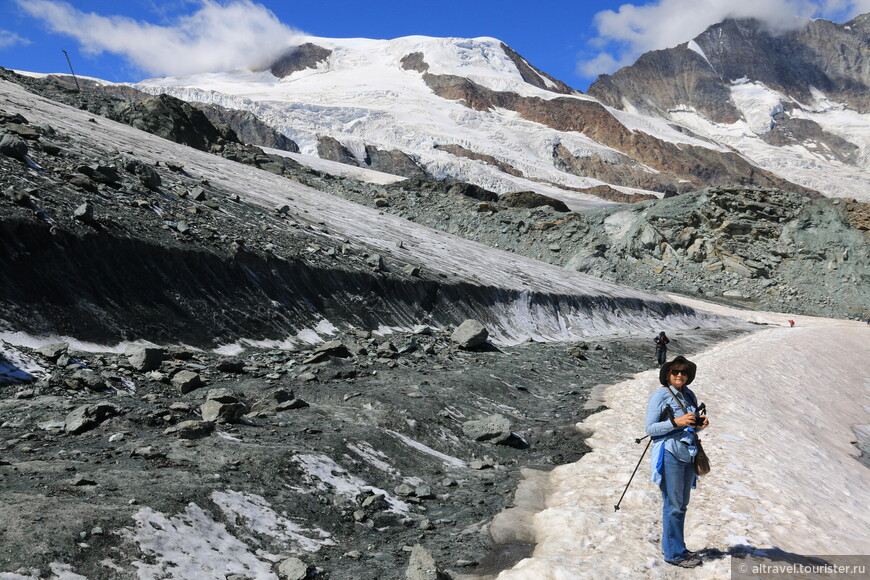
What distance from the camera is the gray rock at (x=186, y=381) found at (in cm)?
855

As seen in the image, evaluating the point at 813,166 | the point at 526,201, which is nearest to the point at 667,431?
the point at 526,201

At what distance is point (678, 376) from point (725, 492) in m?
2.65

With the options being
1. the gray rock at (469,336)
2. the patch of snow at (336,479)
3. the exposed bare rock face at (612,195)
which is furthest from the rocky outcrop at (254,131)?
the patch of snow at (336,479)

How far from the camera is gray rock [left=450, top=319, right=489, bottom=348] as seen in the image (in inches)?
603

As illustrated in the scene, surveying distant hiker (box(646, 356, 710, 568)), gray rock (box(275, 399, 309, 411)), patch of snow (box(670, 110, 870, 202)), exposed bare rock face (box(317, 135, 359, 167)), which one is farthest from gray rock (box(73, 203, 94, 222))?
patch of snow (box(670, 110, 870, 202))

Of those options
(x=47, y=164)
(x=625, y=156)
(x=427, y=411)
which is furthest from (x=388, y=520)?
(x=625, y=156)

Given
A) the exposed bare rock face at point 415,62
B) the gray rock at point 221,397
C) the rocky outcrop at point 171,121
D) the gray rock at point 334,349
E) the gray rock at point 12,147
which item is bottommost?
the gray rock at point 221,397

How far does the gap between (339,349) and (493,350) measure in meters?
5.36

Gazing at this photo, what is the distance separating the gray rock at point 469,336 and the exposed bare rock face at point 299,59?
567 feet

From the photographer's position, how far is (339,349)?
12.0 metres

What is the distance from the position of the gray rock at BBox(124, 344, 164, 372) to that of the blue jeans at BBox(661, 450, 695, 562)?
287 inches

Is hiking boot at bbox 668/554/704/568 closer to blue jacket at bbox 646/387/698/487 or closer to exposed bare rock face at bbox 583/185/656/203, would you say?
blue jacket at bbox 646/387/698/487

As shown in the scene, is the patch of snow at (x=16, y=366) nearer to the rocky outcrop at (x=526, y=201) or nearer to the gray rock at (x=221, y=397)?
the gray rock at (x=221, y=397)

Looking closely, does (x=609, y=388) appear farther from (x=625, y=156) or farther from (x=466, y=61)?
(x=466, y=61)
